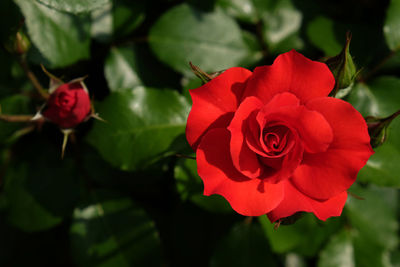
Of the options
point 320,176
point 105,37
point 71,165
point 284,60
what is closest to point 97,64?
point 105,37

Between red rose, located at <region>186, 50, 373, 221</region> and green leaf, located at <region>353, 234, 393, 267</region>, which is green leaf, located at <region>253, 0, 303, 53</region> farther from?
green leaf, located at <region>353, 234, 393, 267</region>

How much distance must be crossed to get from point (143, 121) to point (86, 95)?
212 mm

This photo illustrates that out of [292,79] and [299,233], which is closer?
[292,79]

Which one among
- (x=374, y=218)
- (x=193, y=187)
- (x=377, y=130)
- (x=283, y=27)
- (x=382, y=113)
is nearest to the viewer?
(x=377, y=130)

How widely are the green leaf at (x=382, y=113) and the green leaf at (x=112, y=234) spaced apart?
0.72 meters

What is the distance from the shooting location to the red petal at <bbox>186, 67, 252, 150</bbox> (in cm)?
67

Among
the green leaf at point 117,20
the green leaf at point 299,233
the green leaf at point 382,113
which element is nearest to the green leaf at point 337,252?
the green leaf at point 299,233

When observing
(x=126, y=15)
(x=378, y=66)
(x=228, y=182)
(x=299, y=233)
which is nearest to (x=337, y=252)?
(x=299, y=233)

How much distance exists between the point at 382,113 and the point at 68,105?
96 centimetres

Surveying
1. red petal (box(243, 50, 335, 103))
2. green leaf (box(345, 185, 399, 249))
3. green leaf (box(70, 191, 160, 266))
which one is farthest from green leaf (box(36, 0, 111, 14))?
green leaf (box(345, 185, 399, 249))

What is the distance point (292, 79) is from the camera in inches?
26.7

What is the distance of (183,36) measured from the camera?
3.98 feet

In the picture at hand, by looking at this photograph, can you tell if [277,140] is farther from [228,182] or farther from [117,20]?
[117,20]

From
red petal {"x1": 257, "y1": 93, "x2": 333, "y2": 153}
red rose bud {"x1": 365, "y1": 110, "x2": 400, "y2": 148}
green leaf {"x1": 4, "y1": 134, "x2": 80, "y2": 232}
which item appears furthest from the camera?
green leaf {"x1": 4, "y1": 134, "x2": 80, "y2": 232}
